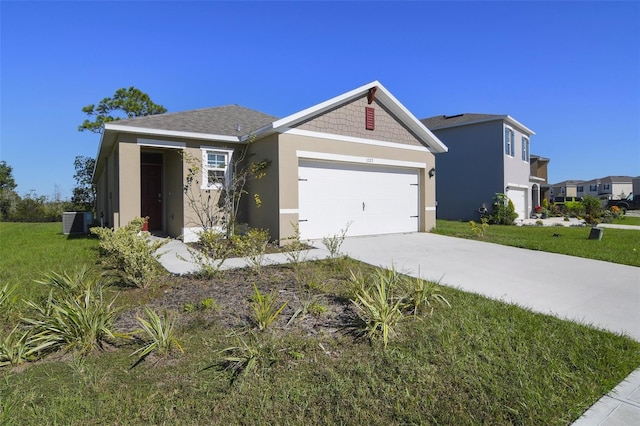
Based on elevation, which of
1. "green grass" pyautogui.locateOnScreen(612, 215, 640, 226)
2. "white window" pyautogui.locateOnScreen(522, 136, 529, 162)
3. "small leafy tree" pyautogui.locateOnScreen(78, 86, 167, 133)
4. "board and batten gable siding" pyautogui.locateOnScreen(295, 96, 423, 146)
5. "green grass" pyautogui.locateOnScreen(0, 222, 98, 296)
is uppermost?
"small leafy tree" pyautogui.locateOnScreen(78, 86, 167, 133)

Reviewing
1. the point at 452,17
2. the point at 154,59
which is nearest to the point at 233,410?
the point at 452,17

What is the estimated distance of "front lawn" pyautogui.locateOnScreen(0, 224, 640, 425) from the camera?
2471 millimetres

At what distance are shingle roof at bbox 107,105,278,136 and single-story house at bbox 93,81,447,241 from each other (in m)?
0.05

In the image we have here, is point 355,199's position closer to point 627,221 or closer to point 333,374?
point 333,374

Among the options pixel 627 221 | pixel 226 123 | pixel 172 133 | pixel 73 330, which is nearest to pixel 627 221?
pixel 627 221

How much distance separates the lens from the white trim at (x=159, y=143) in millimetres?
10102

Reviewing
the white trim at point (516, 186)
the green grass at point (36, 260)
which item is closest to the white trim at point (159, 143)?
the green grass at point (36, 260)

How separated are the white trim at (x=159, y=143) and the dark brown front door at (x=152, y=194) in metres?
2.62

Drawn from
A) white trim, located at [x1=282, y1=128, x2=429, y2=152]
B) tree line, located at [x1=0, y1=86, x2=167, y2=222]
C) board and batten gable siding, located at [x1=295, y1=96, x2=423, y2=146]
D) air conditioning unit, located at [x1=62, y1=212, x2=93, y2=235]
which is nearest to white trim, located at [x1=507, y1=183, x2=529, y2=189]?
white trim, located at [x1=282, y1=128, x2=429, y2=152]

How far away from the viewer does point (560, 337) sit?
3631mm

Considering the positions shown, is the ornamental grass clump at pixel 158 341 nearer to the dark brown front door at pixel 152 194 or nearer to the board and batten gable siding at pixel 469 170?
the dark brown front door at pixel 152 194

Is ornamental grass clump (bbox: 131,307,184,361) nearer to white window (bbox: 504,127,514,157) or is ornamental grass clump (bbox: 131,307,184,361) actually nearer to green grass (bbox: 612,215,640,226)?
white window (bbox: 504,127,514,157)

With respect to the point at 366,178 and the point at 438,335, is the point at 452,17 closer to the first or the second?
the point at 366,178

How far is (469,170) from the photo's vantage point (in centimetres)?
2095
